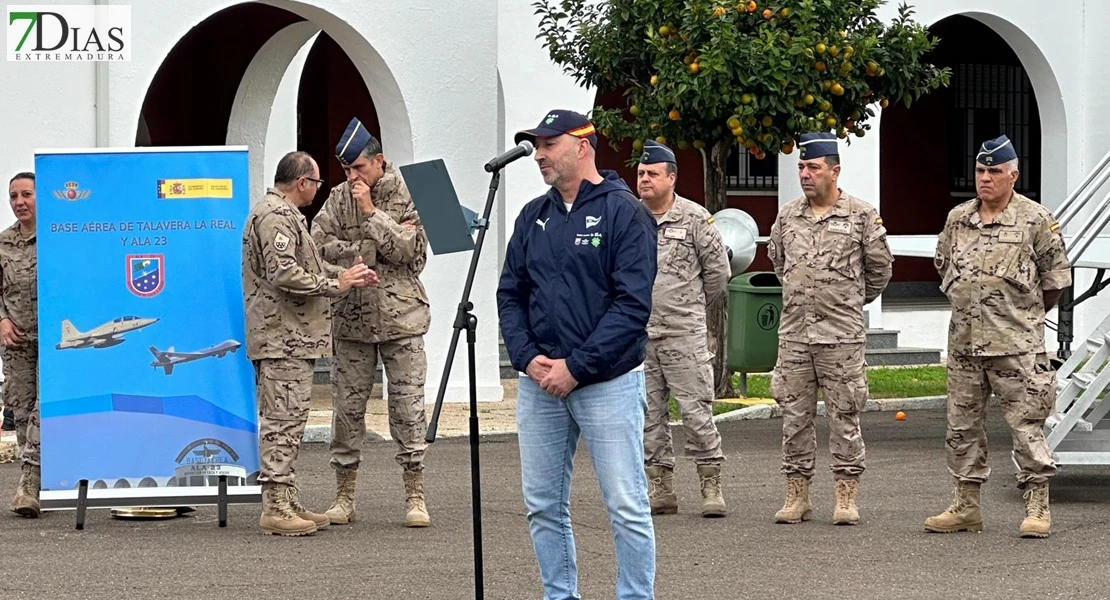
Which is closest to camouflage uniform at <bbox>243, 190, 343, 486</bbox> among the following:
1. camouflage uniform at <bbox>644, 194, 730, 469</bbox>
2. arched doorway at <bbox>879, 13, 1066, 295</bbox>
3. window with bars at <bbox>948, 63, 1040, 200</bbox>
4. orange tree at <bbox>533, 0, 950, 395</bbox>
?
camouflage uniform at <bbox>644, 194, 730, 469</bbox>

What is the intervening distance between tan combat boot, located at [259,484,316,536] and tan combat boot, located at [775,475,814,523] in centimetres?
244

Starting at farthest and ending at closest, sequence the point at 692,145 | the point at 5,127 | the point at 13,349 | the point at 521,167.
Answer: the point at 521,167, the point at 692,145, the point at 5,127, the point at 13,349

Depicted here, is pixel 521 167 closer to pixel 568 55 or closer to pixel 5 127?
pixel 568 55

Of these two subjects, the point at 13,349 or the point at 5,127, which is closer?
the point at 13,349

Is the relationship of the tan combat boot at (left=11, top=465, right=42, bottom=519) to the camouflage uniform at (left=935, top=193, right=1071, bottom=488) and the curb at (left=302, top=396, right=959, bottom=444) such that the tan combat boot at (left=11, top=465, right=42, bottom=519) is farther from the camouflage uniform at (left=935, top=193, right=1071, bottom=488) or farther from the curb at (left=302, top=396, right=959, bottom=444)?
the camouflage uniform at (left=935, top=193, right=1071, bottom=488)

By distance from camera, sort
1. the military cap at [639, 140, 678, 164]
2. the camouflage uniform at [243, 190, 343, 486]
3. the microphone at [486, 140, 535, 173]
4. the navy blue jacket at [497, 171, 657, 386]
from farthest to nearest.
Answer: the military cap at [639, 140, 678, 164], the camouflage uniform at [243, 190, 343, 486], the microphone at [486, 140, 535, 173], the navy blue jacket at [497, 171, 657, 386]

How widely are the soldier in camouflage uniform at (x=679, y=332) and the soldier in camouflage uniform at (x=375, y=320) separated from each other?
125cm

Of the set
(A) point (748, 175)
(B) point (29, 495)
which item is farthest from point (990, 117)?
(B) point (29, 495)

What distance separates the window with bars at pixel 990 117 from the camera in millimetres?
22859

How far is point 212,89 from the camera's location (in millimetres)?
17641

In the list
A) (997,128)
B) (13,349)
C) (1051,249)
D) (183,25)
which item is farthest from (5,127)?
(997,128)

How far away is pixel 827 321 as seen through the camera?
9.11 meters

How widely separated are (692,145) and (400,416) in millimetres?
5792

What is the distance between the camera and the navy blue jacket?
611 cm
